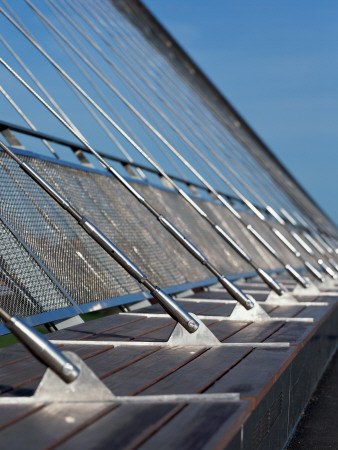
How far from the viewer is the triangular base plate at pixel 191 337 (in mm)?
2889

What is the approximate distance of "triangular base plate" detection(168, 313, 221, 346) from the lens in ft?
9.48

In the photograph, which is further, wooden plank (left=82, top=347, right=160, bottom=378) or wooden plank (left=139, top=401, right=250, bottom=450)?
wooden plank (left=82, top=347, right=160, bottom=378)

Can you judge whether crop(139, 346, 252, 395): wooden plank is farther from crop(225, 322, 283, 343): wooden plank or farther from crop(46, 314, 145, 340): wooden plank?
crop(46, 314, 145, 340): wooden plank

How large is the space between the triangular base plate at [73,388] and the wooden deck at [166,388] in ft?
0.07

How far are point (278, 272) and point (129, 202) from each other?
5.69m

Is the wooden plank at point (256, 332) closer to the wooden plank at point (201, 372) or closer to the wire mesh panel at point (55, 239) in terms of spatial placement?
the wooden plank at point (201, 372)

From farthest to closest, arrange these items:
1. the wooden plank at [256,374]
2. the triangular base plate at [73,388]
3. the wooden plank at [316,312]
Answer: the wooden plank at [316,312]
the wooden plank at [256,374]
the triangular base plate at [73,388]

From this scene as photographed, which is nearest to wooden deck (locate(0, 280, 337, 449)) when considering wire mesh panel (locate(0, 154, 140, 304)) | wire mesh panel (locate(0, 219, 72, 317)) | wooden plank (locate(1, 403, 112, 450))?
wooden plank (locate(1, 403, 112, 450))

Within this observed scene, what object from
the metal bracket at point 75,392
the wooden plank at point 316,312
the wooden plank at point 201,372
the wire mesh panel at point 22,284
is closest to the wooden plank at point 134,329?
the wire mesh panel at point 22,284

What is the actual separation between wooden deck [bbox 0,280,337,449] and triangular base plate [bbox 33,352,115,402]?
Result: 0.02 metres

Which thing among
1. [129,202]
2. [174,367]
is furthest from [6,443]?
[129,202]

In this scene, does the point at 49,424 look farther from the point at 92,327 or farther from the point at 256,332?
the point at 256,332

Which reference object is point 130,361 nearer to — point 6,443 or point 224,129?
point 6,443

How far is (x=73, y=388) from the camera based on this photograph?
191cm
